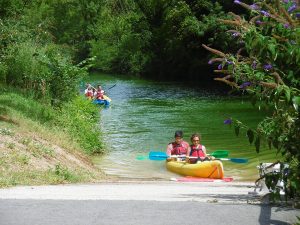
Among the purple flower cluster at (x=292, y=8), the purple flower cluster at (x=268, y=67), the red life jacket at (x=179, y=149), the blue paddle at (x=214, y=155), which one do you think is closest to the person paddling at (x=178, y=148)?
the red life jacket at (x=179, y=149)

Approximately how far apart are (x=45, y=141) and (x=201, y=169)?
3658 mm

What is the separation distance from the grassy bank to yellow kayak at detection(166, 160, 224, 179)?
7.14ft

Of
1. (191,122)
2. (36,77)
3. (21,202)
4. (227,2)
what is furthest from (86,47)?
(21,202)

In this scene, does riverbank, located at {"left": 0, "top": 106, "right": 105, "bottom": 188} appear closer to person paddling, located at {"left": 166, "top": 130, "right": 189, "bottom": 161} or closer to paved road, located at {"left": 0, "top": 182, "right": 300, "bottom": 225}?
paved road, located at {"left": 0, "top": 182, "right": 300, "bottom": 225}

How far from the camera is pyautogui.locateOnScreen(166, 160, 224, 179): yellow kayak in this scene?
13.5m

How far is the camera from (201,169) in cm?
1385

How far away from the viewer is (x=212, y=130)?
22750mm

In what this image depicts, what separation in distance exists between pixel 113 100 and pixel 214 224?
31.5m

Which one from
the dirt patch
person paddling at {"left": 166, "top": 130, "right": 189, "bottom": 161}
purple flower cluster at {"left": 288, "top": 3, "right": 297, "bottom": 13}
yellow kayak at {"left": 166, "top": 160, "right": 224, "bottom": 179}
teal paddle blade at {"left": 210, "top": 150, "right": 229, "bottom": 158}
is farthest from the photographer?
person paddling at {"left": 166, "top": 130, "right": 189, "bottom": 161}

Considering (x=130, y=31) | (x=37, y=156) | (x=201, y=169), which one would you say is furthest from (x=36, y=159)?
(x=130, y=31)

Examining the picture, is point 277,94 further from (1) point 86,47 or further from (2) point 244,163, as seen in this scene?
(1) point 86,47

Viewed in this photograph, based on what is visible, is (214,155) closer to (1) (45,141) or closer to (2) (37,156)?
(1) (45,141)

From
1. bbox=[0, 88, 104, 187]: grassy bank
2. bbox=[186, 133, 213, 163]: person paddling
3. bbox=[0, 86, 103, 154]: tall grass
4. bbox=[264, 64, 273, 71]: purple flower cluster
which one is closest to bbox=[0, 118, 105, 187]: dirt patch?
bbox=[0, 88, 104, 187]: grassy bank

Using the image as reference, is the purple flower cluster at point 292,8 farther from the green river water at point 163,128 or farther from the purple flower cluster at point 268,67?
the green river water at point 163,128
